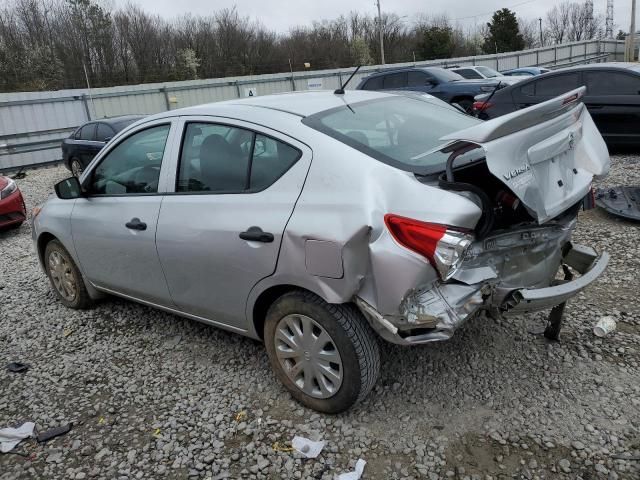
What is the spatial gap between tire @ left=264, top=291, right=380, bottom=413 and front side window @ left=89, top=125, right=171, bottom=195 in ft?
4.34

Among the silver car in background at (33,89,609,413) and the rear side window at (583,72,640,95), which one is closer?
the silver car in background at (33,89,609,413)

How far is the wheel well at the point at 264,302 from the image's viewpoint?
2836 millimetres

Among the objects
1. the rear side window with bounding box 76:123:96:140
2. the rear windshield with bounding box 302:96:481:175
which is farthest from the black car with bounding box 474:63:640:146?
the rear side window with bounding box 76:123:96:140

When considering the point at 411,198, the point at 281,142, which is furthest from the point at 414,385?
the point at 281,142

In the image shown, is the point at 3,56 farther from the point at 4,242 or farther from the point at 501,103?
the point at 501,103

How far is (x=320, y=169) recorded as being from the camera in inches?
103

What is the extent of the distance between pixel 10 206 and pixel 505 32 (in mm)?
56517

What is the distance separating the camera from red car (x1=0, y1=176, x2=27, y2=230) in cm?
733

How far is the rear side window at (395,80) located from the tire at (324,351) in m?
12.9

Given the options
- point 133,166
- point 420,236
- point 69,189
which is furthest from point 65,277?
point 420,236

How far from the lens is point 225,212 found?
2.95 m

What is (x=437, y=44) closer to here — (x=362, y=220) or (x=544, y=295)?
(x=544, y=295)

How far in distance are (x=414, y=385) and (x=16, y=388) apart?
8.57 feet

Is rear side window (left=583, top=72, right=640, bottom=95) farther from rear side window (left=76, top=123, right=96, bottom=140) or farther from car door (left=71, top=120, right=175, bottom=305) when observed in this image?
rear side window (left=76, top=123, right=96, bottom=140)
